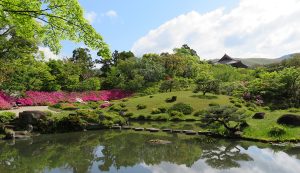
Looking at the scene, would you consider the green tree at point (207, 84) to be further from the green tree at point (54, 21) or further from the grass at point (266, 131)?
the green tree at point (54, 21)

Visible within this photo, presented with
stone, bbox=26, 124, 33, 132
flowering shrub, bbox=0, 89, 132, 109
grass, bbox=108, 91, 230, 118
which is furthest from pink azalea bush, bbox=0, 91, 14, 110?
grass, bbox=108, 91, 230, 118

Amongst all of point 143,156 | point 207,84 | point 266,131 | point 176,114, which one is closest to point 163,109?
point 176,114

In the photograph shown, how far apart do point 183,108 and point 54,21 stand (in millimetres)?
24479

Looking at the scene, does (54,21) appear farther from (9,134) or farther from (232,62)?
(232,62)

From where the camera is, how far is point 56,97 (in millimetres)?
44531

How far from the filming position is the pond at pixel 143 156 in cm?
1538

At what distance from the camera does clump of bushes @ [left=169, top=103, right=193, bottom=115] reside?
3359 cm

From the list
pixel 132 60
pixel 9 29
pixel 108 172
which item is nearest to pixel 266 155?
pixel 108 172

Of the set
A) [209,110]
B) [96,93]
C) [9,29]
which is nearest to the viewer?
[209,110]

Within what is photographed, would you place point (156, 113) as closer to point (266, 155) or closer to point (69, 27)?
point (266, 155)

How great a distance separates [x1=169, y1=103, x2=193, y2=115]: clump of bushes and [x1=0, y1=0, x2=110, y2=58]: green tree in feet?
74.7

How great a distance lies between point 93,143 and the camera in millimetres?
22375

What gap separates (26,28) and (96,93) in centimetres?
3858

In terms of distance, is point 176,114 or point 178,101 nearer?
point 176,114
